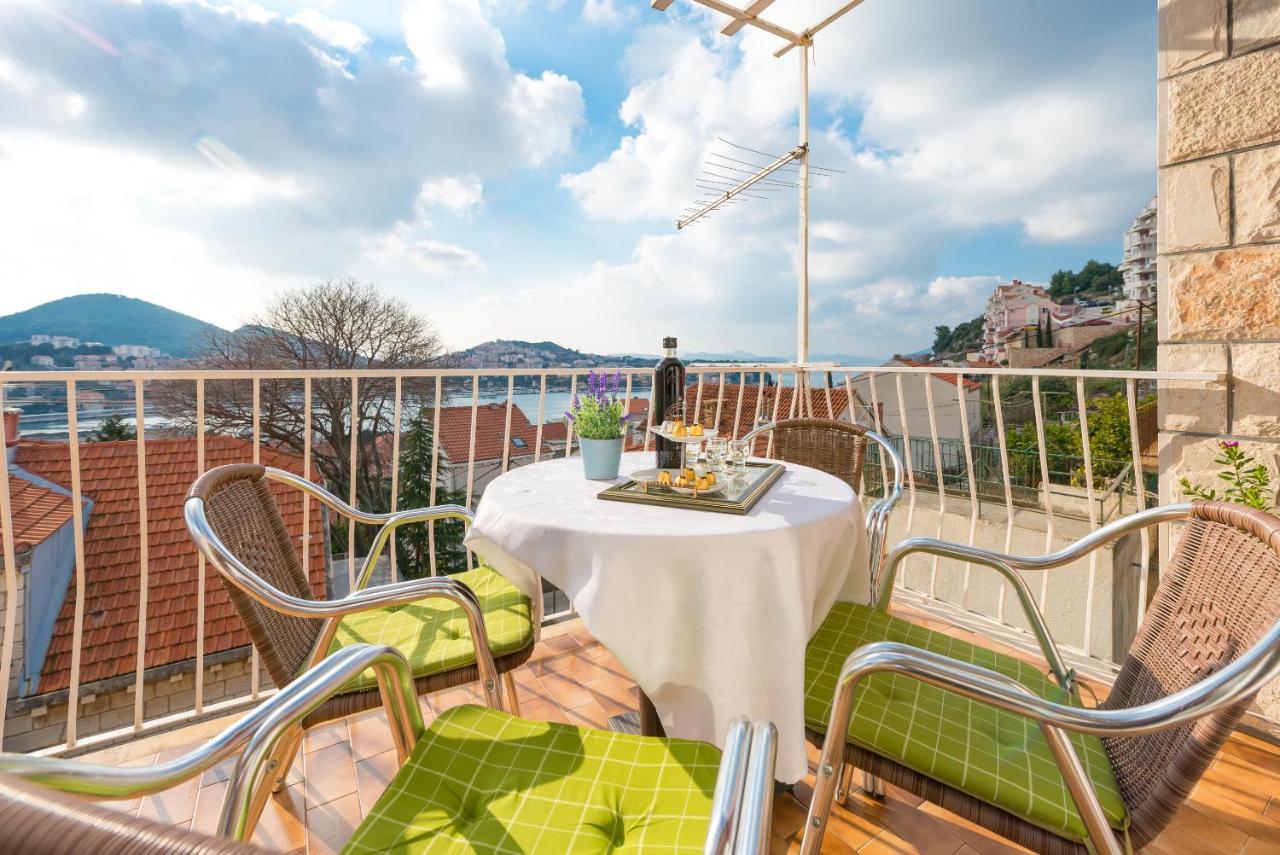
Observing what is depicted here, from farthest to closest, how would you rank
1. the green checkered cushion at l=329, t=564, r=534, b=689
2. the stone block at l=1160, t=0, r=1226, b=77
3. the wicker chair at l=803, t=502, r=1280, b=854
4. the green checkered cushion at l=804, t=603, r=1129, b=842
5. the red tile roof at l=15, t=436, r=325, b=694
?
the red tile roof at l=15, t=436, r=325, b=694 < the stone block at l=1160, t=0, r=1226, b=77 < the green checkered cushion at l=329, t=564, r=534, b=689 < the green checkered cushion at l=804, t=603, r=1129, b=842 < the wicker chair at l=803, t=502, r=1280, b=854

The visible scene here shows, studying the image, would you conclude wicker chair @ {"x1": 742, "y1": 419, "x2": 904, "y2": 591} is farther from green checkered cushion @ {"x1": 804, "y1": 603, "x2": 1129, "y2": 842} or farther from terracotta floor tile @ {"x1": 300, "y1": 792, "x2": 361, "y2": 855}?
terracotta floor tile @ {"x1": 300, "y1": 792, "x2": 361, "y2": 855}

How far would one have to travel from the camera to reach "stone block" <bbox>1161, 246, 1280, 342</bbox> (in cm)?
189

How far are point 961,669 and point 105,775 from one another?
3.46 ft

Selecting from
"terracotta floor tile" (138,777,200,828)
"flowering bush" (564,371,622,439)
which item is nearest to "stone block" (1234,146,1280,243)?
"flowering bush" (564,371,622,439)

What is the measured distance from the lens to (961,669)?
2.91ft

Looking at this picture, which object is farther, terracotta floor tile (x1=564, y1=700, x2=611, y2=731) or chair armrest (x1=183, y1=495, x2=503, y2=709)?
terracotta floor tile (x1=564, y1=700, x2=611, y2=731)

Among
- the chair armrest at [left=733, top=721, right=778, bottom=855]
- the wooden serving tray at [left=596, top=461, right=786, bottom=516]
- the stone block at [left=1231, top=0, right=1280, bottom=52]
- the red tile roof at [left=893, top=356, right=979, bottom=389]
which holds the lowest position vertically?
the chair armrest at [left=733, top=721, right=778, bottom=855]

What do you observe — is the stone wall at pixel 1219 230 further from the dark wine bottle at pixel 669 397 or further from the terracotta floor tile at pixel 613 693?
the terracotta floor tile at pixel 613 693

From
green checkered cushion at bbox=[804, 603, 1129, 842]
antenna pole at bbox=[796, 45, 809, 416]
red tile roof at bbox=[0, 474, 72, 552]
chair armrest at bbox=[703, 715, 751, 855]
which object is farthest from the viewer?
red tile roof at bbox=[0, 474, 72, 552]

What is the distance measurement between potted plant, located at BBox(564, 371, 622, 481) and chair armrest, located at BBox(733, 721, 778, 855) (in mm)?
943

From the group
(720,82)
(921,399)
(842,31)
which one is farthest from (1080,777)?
(720,82)

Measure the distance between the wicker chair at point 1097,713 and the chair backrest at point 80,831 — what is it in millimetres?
896

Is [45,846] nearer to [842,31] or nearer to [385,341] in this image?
[842,31]

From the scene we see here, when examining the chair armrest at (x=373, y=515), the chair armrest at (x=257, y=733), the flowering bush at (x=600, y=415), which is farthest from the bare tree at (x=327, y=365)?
the chair armrest at (x=257, y=733)
